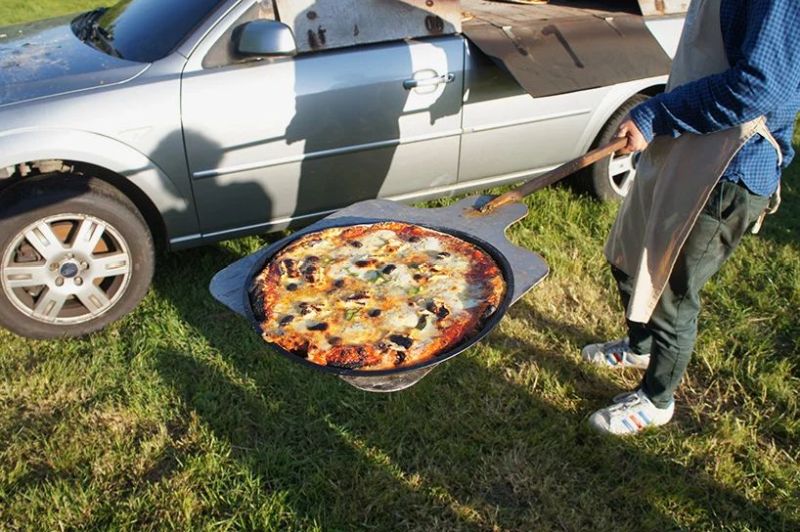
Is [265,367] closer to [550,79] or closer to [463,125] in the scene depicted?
[463,125]

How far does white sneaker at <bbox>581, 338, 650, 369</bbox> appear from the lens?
343cm

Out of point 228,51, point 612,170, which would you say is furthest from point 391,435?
point 612,170

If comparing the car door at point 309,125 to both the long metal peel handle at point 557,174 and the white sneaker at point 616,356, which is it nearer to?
the long metal peel handle at point 557,174

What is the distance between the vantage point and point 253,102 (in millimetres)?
3549

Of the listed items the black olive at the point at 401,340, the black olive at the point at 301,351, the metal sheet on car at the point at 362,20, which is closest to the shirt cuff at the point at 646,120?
the black olive at the point at 401,340

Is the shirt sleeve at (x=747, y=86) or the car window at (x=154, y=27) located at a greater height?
the shirt sleeve at (x=747, y=86)

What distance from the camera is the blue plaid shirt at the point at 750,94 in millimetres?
2043

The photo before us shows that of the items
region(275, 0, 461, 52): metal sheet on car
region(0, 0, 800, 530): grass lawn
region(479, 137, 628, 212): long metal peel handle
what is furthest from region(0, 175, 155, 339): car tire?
region(479, 137, 628, 212): long metal peel handle

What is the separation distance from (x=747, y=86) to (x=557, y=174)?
69cm

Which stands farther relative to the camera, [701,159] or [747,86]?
[701,159]

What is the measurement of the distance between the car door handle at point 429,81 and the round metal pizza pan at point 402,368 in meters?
1.40

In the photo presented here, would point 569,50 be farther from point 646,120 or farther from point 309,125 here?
point 646,120

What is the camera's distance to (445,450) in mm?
2996

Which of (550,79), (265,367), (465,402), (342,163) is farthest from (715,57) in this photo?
(265,367)
